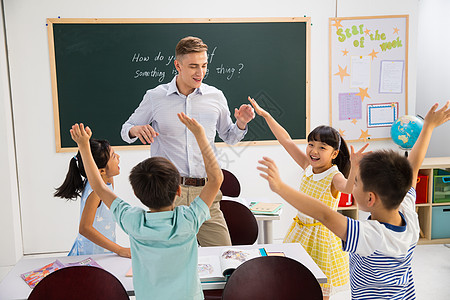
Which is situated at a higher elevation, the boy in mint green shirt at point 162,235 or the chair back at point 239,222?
the boy in mint green shirt at point 162,235

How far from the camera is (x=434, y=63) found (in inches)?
200

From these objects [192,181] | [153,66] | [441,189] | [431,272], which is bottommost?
[431,272]

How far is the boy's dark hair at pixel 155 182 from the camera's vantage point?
1.69 m

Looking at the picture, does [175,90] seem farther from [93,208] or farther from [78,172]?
[93,208]

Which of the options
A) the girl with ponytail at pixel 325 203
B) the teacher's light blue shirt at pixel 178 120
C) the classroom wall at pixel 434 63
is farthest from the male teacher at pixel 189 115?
the classroom wall at pixel 434 63

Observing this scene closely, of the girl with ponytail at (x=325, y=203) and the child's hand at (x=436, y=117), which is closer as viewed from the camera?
the child's hand at (x=436, y=117)

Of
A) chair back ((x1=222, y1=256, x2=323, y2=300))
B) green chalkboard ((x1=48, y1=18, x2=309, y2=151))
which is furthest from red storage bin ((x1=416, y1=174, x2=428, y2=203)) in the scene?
chair back ((x1=222, y1=256, x2=323, y2=300))

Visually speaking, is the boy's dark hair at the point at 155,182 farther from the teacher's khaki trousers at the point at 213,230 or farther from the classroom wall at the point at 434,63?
the classroom wall at the point at 434,63

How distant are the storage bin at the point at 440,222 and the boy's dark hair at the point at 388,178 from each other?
10.5 ft

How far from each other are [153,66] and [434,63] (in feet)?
10.7

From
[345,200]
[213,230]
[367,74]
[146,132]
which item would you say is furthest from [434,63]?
[146,132]

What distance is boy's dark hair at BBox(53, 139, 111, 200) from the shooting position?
2.46m

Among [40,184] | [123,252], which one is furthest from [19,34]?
[123,252]

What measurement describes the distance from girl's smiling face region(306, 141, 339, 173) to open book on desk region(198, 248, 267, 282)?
2.20 feet
